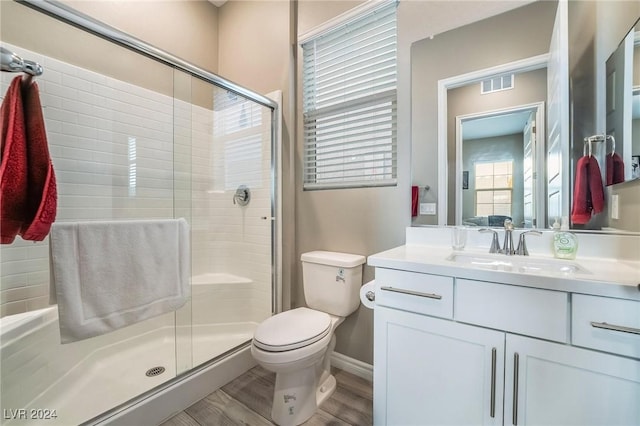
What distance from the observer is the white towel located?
0.92m

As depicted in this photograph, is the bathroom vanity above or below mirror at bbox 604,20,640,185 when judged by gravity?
below

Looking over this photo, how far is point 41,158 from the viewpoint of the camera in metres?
0.85

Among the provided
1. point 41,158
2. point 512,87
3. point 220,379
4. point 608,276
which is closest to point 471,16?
point 512,87

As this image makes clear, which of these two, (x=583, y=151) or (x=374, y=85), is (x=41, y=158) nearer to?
(x=374, y=85)

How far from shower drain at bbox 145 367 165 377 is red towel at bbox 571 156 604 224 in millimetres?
2245

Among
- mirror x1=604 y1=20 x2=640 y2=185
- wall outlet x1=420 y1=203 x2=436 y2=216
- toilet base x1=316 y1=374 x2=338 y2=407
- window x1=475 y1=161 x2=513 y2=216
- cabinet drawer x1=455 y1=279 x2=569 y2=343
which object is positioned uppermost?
mirror x1=604 y1=20 x2=640 y2=185

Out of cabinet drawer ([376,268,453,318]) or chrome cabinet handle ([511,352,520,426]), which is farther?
cabinet drawer ([376,268,453,318])

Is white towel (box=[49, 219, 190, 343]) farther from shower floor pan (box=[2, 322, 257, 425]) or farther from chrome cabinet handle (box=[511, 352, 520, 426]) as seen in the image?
chrome cabinet handle (box=[511, 352, 520, 426])

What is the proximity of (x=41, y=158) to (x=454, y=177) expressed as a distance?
1.73 meters

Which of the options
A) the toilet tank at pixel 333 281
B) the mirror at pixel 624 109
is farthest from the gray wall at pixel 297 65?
the mirror at pixel 624 109

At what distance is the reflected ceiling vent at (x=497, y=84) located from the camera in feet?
4.36

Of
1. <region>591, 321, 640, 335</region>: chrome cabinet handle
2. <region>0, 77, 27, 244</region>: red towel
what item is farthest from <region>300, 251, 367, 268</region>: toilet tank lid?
<region>0, 77, 27, 244</region>: red towel

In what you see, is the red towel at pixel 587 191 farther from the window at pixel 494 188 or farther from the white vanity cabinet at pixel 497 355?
the white vanity cabinet at pixel 497 355

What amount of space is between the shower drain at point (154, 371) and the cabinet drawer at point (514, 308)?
1.63 metres
